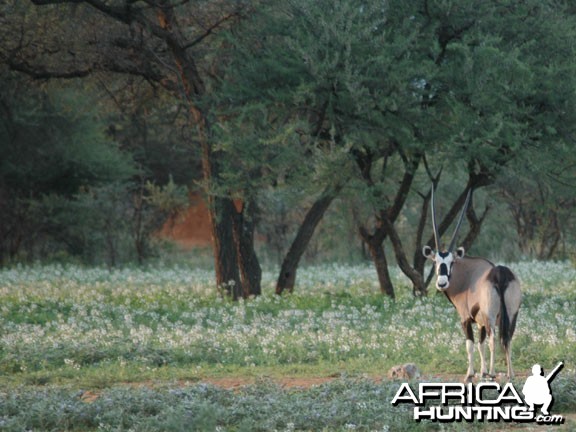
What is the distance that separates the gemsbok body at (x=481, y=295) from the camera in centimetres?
1130

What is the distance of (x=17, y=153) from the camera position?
2983 cm

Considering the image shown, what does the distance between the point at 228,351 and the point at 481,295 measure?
12.8ft

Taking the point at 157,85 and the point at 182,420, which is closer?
the point at 182,420

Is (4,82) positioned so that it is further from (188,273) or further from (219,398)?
(219,398)

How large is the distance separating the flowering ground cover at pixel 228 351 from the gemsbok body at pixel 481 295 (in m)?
0.75

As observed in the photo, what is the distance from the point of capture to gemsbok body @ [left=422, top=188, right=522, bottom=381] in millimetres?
11305

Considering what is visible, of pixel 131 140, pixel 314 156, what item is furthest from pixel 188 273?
pixel 131 140

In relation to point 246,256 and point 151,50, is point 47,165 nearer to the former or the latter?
point 151,50

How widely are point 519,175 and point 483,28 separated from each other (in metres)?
2.53

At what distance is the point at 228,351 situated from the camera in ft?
46.9

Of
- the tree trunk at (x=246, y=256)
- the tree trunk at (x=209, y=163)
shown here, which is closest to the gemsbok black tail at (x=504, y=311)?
the tree trunk at (x=209, y=163)

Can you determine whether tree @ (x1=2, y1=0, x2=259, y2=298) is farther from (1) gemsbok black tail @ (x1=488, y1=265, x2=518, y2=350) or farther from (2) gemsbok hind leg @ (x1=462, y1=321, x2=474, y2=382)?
(1) gemsbok black tail @ (x1=488, y1=265, x2=518, y2=350)

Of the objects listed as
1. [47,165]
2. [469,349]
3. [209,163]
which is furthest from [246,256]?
[47,165]

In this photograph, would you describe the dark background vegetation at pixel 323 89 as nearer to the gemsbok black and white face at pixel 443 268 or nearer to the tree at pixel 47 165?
the tree at pixel 47 165
